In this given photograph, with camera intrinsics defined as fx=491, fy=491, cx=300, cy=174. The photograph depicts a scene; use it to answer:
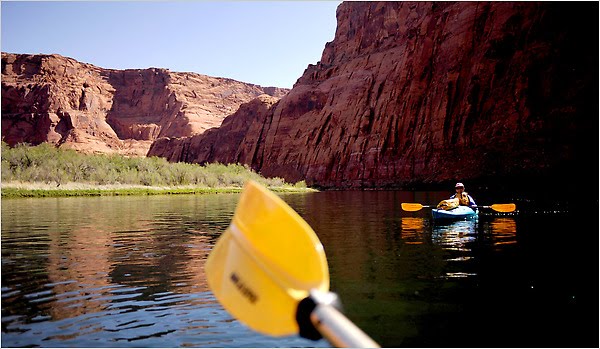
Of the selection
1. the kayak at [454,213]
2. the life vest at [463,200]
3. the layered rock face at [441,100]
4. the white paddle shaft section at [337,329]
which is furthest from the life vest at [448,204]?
the layered rock face at [441,100]

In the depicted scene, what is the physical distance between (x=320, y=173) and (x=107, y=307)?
6605cm

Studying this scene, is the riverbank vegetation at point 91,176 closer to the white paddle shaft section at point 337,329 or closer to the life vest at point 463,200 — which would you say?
the life vest at point 463,200

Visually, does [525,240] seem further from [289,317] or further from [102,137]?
[102,137]

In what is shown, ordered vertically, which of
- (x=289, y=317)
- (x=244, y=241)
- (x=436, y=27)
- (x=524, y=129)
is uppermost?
(x=436, y=27)

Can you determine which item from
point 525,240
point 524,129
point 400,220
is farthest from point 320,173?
point 525,240

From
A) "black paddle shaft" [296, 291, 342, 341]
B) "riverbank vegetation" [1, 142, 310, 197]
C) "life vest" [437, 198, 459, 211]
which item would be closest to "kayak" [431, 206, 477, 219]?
"life vest" [437, 198, 459, 211]

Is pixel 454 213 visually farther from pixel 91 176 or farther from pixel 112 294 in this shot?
pixel 91 176

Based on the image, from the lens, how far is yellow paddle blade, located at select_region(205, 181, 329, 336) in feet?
8.70

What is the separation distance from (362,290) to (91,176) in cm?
4741

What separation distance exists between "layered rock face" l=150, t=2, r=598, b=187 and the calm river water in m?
36.3

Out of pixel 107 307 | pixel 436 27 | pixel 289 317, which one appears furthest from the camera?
pixel 436 27

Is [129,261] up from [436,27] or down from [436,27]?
down

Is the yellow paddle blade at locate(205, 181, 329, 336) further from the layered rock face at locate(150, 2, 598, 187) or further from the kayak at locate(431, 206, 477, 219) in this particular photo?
the layered rock face at locate(150, 2, 598, 187)

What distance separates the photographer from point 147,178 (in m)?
53.9
